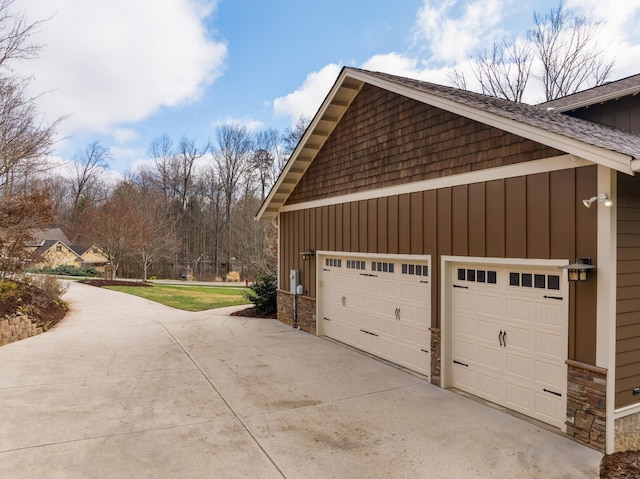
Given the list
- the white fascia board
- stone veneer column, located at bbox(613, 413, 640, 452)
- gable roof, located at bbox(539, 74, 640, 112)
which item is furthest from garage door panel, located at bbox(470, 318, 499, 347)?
gable roof, located at bbox(539, 74, 640, 112)

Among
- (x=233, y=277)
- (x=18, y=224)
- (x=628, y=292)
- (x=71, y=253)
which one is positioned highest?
(x=18, y=224)

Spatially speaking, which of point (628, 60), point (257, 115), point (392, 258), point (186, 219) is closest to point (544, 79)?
point (628, 60)

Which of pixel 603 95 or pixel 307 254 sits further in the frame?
pixel 307 254

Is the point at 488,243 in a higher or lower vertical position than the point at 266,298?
higher

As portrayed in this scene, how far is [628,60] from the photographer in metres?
17.5

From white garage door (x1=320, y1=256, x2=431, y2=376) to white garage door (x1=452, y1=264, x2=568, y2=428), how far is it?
749 mm

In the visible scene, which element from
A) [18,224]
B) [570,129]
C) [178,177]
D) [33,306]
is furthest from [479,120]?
[178,177]

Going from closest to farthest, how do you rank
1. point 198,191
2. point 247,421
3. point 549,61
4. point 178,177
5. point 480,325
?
point 247,421, point 480,325, point 549,61, point 198,191, point 178,177

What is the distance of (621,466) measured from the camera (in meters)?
4.20

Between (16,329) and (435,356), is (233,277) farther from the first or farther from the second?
(435,356)

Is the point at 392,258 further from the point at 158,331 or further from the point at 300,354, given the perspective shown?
the point at 158,331

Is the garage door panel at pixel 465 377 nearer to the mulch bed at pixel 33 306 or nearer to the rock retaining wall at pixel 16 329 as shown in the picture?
the rock retaining wall at pixel 16 329

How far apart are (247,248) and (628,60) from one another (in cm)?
2541

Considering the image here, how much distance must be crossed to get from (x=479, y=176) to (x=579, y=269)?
1962 millimetres
